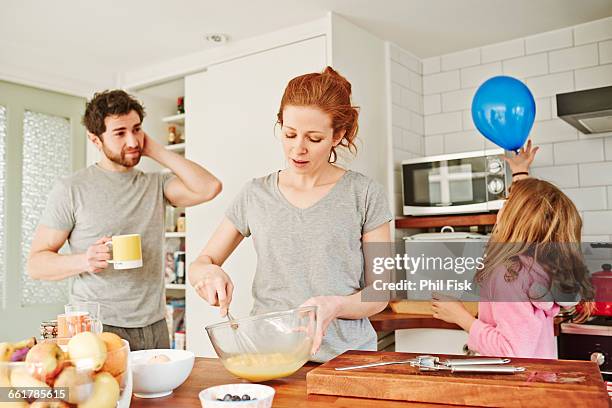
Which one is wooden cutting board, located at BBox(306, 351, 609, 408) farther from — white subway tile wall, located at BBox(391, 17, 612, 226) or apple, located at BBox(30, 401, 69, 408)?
white subway tile wall, located at BBox(391, 17, 612, 226)

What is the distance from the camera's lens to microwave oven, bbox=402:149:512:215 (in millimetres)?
3080

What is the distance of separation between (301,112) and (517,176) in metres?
1.29

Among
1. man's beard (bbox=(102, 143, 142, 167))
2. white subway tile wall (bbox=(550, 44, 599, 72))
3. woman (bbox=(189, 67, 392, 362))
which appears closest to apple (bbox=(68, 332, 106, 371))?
woman (bbox=(189, 67, 392, 362))

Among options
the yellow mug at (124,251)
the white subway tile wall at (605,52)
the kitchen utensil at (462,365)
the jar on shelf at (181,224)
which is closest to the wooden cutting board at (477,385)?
the kitchen utensil at (462,365)

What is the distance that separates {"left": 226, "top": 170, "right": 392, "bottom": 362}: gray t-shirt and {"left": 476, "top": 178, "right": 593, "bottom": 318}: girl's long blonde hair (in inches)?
16.2

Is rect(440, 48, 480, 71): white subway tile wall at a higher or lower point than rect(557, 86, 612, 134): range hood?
higher

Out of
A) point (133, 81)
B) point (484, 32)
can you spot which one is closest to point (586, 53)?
point (484, 32)

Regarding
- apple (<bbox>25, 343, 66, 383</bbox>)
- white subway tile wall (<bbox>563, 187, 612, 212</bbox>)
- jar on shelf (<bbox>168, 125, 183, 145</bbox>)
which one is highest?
jar on shelf (<bbox>168, 125, 183, 145</bbox>)

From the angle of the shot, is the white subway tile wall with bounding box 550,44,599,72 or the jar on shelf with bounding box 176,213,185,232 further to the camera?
the jar on shelf with bounding box 176,213,185,232

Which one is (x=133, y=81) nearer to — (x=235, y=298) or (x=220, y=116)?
(x=220, y=116)

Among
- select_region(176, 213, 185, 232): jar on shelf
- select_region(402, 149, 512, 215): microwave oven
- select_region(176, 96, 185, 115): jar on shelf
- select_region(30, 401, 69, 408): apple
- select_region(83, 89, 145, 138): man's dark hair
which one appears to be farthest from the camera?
select_region(176, 96, 185, 115): jar on shelf

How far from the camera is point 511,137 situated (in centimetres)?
259

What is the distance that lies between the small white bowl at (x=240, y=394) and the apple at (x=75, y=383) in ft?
0.67

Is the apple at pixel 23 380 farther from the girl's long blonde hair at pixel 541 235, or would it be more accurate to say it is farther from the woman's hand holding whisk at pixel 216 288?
the girl's long blonde hair at pixel 541 235
